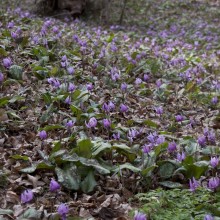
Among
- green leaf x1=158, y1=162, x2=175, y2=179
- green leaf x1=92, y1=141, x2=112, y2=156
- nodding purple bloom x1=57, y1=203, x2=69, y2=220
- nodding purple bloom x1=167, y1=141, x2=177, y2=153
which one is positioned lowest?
green leaf x1=158, y1=162, x2=175, y2=179

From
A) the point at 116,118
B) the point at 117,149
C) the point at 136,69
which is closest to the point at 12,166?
the point at 117,149

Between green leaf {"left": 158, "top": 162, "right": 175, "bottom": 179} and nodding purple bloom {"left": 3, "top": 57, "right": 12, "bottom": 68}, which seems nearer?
green leaf {"left": 158, "top": 162, "right": 175, "bottom": 179}

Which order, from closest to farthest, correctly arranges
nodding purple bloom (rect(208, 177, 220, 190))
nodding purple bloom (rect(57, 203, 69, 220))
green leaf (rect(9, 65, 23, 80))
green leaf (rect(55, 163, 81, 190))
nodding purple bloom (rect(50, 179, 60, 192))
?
nodding purple bloom (rect(57, 203, 69, 220)) → nodding purple bloom (rect(50, 179, 60, 192)) → nodding purple bloom (rect(208, 177, 220, 190)) → green leaf (rect(55, 163, 81, 190)) → green leaf (rect(9, 65, 23, 80))

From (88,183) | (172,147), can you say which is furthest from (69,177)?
(172,147)

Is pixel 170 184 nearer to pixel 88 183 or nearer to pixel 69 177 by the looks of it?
pixel 88 183

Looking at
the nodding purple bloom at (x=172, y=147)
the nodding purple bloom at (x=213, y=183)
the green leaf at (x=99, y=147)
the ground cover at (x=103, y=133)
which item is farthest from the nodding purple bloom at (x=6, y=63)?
the nodding purple bloom at (x=213, y=183)

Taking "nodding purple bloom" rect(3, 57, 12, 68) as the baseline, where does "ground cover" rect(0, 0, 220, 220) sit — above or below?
below

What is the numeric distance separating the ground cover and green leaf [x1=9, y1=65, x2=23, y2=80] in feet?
0.04

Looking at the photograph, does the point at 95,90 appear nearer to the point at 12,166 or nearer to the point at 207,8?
the point at 12,166

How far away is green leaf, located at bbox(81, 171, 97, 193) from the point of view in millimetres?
2988

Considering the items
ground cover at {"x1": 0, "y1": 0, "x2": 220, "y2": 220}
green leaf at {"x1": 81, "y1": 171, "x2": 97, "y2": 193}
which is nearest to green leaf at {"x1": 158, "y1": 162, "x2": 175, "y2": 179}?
ground cover at {"x1": 0, "y1": 0, "x2": 220, "y2": 220}

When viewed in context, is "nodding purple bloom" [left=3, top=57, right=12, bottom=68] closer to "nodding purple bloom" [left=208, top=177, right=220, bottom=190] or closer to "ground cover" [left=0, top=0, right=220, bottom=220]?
"ground cover" [left=0, top=0, right=220, bottom=220]

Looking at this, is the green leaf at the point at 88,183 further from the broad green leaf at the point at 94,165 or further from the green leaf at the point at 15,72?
the green leaf at the point at 15,72

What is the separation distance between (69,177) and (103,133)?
1107mm
